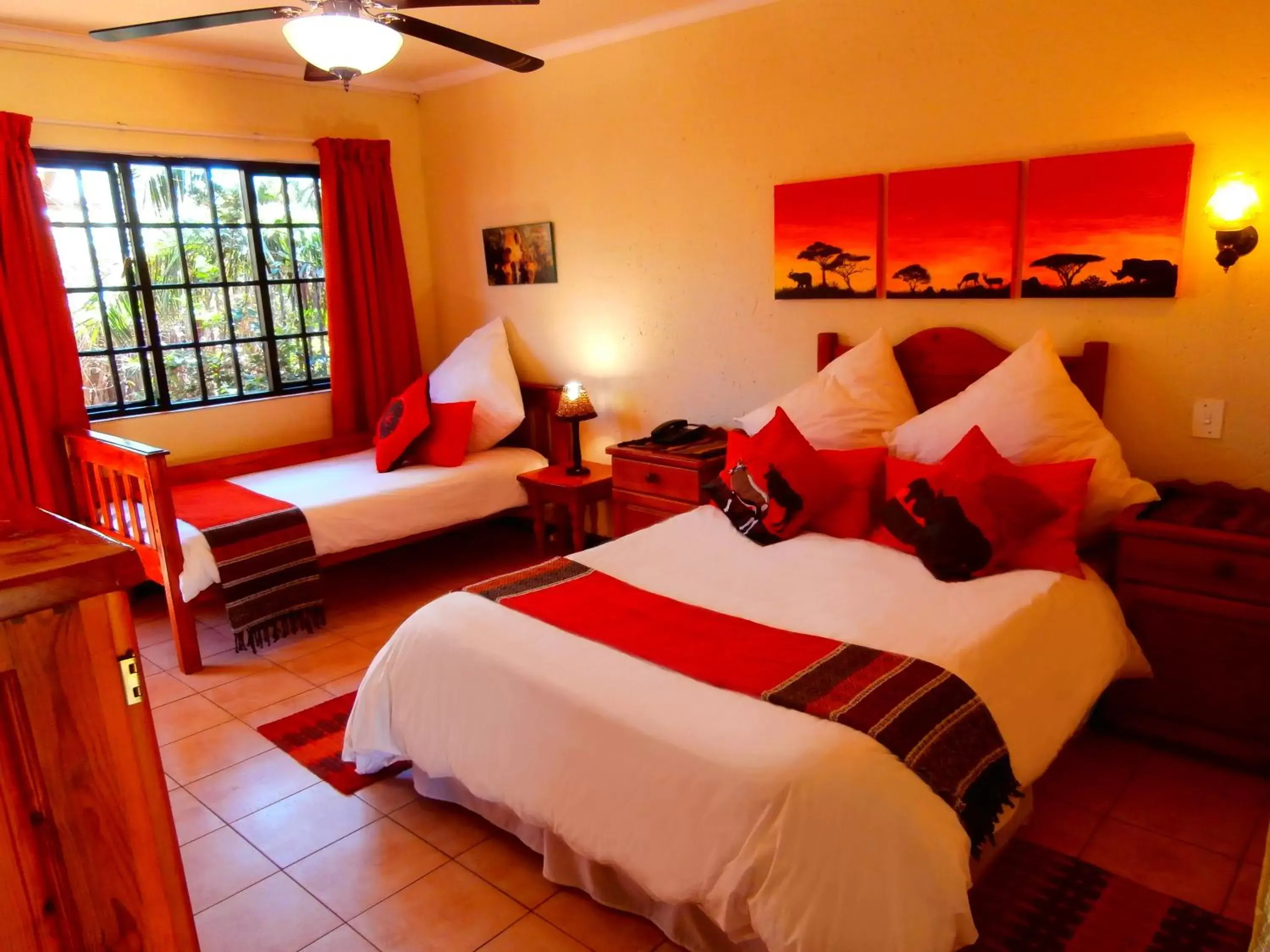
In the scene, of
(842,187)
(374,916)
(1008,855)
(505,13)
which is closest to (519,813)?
(374,916)

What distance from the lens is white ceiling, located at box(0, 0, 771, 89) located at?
133 inches

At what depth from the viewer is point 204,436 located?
14.5 feet

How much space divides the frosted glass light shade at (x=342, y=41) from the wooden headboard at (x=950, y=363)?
2065 mm

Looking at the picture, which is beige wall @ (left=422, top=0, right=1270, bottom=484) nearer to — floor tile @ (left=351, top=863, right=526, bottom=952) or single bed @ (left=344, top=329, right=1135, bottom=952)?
single bed @ (left=344, top=329, right=1135, bottom=952)

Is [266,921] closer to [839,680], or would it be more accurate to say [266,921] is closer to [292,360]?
[839,680]

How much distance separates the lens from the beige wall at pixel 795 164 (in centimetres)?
265

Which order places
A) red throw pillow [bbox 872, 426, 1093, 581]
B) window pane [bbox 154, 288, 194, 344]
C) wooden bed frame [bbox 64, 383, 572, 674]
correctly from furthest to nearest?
window pane [bbox 154, 288, 194, 344] → wooden bed frame [bbox 64, 383, 572, 674] → red throw pillow [bbox 872, 426, 1093, 581]

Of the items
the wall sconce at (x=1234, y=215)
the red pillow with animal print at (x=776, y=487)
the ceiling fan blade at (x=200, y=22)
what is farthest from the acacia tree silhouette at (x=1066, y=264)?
the ceiling fan blade at (x=200, y=22)

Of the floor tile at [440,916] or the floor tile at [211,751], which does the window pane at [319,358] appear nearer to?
the floor tile at [211,751]

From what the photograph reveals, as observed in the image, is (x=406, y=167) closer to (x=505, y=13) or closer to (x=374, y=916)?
(x=505, y=13)

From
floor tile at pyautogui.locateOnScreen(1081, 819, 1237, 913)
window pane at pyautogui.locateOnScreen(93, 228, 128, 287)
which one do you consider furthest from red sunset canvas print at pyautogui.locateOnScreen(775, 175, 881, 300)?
window pane at pyautogui.locateOnScreen(93, 228, 128, 287)

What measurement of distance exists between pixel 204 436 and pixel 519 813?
3204 mm

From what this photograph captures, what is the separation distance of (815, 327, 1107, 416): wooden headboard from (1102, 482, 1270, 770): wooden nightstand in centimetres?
50

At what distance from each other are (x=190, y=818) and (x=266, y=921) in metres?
0.57
